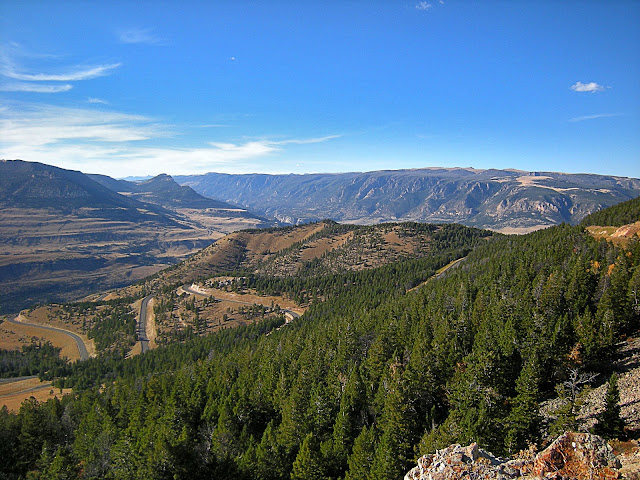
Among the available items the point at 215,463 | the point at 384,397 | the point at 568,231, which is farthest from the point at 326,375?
the point at 568,231

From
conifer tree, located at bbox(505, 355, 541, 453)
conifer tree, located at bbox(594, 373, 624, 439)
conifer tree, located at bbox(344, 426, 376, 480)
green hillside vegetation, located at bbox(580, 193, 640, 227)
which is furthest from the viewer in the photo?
green hillside vegetation, located at bbox(580, 193, 640, 227)

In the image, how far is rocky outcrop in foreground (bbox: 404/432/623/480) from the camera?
21.7 m

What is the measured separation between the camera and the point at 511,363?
185 feet

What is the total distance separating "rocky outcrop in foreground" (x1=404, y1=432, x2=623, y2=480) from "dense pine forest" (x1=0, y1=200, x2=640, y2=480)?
15930mm

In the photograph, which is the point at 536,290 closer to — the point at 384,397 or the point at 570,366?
the point at 570,366

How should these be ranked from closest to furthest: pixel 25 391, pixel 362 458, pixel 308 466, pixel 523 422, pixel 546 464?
pixel 546 464 → pixel 523 422 → pixel 362 458 → pixel 308 466 → pixel 25 391

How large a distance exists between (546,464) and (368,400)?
40381 mm

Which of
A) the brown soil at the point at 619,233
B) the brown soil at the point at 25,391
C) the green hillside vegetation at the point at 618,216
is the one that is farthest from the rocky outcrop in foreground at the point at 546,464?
the green hillside vegetation at the point at 618,216

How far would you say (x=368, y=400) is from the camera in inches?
2378

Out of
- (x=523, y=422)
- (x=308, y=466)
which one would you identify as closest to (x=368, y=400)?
(x=308, y=466)

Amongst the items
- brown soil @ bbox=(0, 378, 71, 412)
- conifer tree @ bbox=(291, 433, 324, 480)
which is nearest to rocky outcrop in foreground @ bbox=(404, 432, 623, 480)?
conifer tree @ bbox=(291, 433, 324, 480)

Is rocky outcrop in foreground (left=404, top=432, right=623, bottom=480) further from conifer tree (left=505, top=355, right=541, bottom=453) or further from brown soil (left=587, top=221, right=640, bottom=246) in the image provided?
brown soil (left=587, top=221, right=640, bottom=246)

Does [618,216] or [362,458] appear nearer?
[362,458]

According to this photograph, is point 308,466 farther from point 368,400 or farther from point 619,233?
point 619,233
